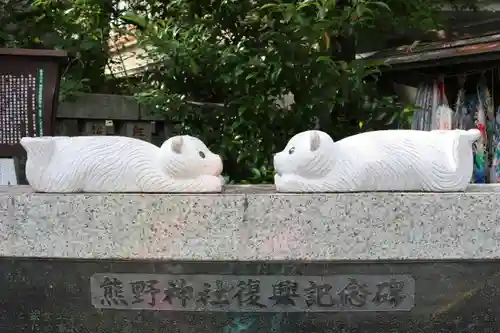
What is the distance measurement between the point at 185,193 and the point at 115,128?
10.3 feet

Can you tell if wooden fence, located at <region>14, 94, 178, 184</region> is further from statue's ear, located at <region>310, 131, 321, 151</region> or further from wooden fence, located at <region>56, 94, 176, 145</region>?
statue's ear, located at <region>310, 131, 321, 151</region>

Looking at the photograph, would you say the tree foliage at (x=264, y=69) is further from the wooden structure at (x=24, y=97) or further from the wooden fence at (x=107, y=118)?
the wooden fence at (x=107, y=118)

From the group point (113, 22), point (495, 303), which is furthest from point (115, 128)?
point (495, 303)

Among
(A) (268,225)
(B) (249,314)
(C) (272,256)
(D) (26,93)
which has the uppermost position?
(D) (26,93)

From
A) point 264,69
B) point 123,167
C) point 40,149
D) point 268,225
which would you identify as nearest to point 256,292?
point 268,225

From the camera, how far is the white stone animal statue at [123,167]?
2602 millimetres

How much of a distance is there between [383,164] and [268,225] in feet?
1.85

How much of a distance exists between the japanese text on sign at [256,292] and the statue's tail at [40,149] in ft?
1.91

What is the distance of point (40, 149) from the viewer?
2.64 metres

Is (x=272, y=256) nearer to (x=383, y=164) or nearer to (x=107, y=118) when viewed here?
(x=383, y=164)

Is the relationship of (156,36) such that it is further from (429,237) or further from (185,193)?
(429,237)

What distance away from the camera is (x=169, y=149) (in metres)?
2.60

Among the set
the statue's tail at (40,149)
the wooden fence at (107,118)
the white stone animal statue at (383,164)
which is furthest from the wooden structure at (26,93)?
the white stone animal statue at (383,164)

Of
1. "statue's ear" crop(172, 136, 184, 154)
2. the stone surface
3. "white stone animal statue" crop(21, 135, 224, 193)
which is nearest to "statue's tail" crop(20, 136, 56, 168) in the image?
"white stone animal statue" crop(21, 135, 224, 193)
